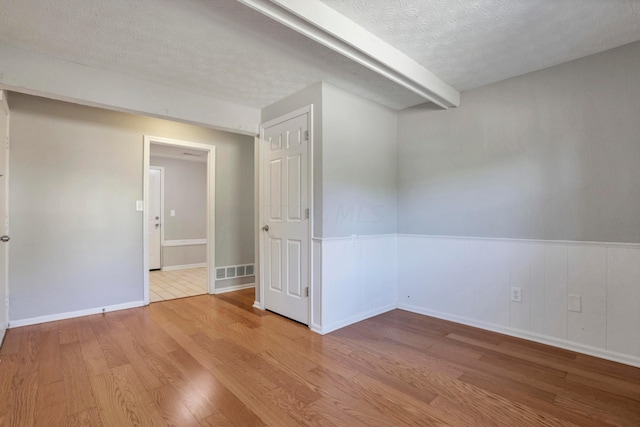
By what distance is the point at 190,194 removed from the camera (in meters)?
6.36

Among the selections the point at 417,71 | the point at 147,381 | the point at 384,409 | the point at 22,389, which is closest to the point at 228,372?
the point at 147,381

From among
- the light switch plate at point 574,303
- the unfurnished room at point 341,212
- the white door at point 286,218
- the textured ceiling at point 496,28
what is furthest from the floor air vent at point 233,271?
the light switch plate at point 574,303

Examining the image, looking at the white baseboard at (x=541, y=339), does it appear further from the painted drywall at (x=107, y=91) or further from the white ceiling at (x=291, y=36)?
the painted drywall at (x=107, y=91)

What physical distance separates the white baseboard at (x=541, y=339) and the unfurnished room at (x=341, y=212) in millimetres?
19

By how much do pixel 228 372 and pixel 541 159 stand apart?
2.94m

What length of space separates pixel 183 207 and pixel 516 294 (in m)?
5.79

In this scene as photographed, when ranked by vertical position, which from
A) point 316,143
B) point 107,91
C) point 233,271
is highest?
point 107,91

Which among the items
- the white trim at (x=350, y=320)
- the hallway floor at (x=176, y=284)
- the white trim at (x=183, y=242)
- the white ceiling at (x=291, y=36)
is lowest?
the hallway floor at (x=176, y=284)

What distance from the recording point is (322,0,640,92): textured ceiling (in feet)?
5.93

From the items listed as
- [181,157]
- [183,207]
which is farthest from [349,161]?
[183,207]

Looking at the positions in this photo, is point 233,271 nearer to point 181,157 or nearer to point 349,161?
point 349,161

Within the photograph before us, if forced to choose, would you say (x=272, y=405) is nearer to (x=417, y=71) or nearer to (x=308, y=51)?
(x=308, y=51)

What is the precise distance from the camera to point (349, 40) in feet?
6.38

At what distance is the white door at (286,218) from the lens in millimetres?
2984
